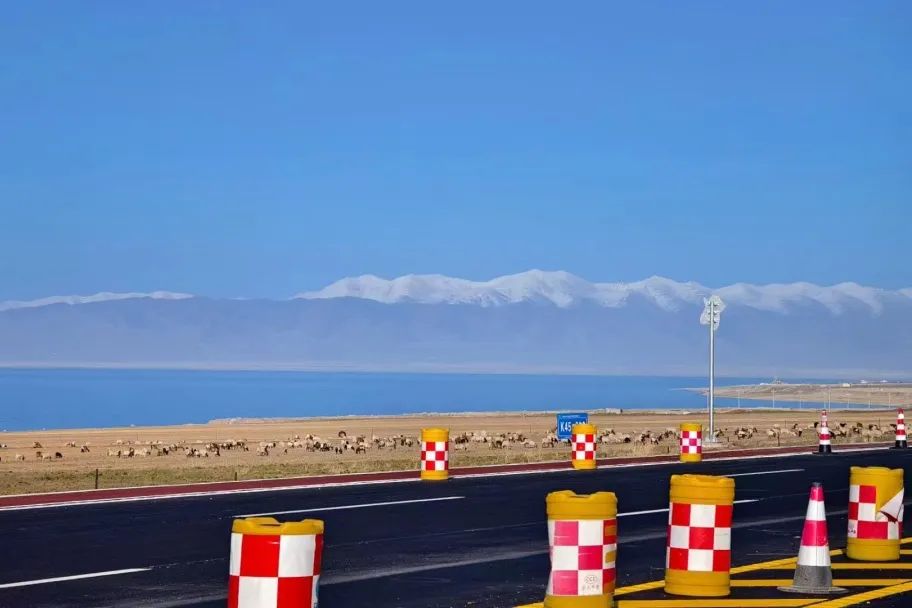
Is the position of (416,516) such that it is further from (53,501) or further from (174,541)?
(53,501)

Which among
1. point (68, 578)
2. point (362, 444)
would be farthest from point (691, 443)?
point (68, 578)

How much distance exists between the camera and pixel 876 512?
14.9 meters

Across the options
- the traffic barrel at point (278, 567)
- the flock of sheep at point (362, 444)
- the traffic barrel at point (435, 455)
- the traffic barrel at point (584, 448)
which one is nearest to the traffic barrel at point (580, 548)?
the traffic barrel at point (278, 567)

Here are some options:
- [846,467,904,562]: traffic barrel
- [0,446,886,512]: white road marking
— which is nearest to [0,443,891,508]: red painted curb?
[0,446,886,512]: white road marking

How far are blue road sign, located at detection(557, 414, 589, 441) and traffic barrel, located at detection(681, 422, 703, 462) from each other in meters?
2.58

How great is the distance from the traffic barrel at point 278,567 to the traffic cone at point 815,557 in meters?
5.88

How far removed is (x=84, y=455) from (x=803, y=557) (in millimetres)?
36166

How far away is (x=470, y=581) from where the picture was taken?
44.9 ft

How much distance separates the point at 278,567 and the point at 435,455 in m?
18.1

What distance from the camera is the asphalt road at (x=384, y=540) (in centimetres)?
1291

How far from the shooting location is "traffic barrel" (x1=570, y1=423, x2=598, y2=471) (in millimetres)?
28875

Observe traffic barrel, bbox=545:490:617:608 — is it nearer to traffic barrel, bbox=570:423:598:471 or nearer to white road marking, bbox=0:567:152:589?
white road marking, bbox=0:567:152:589

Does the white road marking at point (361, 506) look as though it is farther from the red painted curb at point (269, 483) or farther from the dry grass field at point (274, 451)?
the dry grass field at point (274, 451)

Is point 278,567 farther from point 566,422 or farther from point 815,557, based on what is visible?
point 566,422
